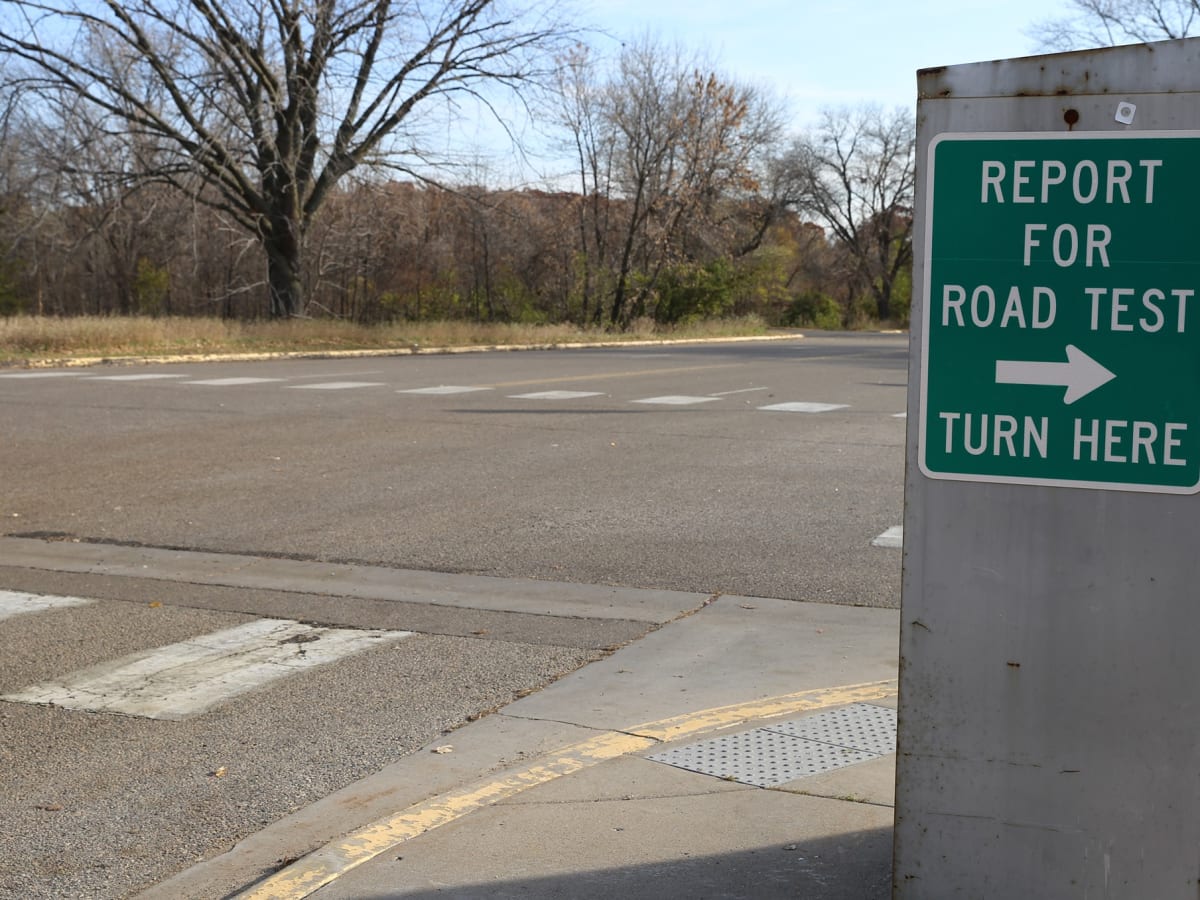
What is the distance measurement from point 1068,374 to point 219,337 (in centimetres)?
3071

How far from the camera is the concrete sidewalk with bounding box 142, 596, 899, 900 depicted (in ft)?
11.6

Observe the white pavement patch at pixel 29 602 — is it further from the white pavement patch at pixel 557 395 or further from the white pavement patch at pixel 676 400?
the white pavement patch at pixel 557 395

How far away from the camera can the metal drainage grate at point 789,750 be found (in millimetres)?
4371

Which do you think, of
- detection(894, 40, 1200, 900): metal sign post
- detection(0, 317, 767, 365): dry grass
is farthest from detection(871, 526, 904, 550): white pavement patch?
detection(0, 317, 767, 365): dry grass

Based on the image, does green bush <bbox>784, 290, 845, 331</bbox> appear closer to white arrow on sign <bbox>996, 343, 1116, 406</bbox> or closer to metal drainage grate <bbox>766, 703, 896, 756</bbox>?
metal drainage grate <bbox>766, 703, 896, 756</bbox>

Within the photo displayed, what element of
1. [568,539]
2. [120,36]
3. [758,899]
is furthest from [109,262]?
[758,899]

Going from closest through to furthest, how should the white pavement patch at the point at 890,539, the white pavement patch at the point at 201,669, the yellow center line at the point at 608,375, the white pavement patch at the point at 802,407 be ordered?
the white pavement patch at the point at 201,669
the white pavement patch at the point at 890,539
the white pavement patch at the point at 802,407
the yellow center line at the point at 608,375

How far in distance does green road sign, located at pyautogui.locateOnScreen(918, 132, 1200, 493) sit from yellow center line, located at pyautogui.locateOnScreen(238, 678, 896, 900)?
1.91m

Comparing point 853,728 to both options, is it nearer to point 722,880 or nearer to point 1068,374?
point 722,880

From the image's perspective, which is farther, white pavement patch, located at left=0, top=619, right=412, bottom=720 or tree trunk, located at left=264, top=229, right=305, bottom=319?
tree trunk, located at left=264, top=229, right=305, bottom=319

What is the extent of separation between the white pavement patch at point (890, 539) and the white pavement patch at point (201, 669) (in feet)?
11.3

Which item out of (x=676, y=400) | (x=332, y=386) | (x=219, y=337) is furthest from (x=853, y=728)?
(x=219, y=337)

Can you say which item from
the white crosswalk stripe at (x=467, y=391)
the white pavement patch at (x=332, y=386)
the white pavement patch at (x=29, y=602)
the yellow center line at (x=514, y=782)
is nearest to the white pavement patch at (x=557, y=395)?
the white crosswalk stripe at (x=467, y=391)

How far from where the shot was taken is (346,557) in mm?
8133
